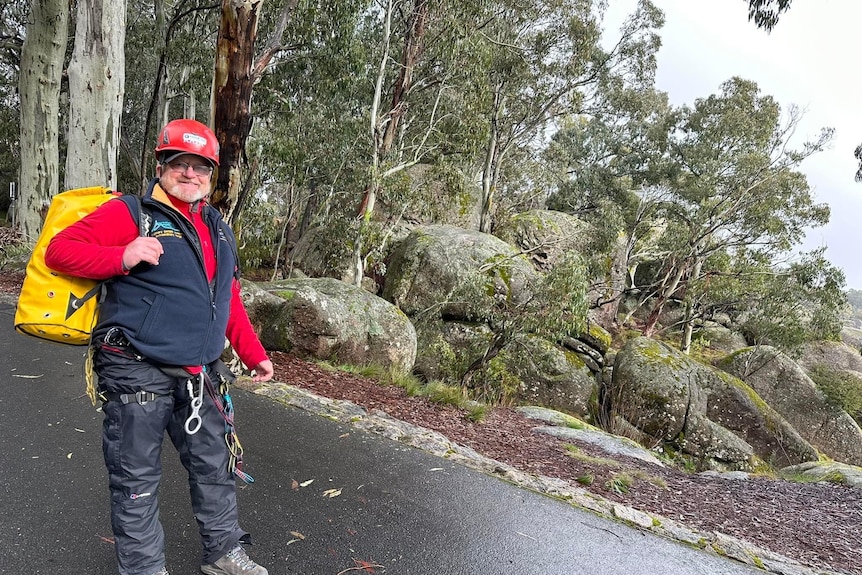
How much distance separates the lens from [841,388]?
1633 centimetres

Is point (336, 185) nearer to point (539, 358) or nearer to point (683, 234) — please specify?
point (539, 358)

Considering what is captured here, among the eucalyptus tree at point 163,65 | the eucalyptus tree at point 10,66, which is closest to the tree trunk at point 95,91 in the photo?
the eucalyptus tree at point 163,65

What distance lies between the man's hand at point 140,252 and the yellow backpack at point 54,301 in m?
0.17

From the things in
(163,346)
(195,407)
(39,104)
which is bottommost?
(195,407)

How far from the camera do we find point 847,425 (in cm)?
1534

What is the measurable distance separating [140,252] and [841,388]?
20.1m

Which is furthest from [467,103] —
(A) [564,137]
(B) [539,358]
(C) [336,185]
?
(A) [564,137]

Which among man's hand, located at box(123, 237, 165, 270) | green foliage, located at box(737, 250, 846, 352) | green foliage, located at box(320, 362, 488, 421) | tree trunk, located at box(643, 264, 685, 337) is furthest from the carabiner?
green foliage, located at box(737, 250, 846, 352)

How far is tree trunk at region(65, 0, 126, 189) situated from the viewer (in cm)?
657

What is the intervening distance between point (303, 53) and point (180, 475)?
9347 mm

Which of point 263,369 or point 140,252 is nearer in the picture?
point 140,252

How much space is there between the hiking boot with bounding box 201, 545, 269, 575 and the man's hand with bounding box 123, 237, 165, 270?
1235 mm

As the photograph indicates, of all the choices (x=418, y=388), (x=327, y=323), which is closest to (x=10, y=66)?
(x=327, y=323)

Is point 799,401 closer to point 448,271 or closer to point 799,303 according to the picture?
point 799,303
